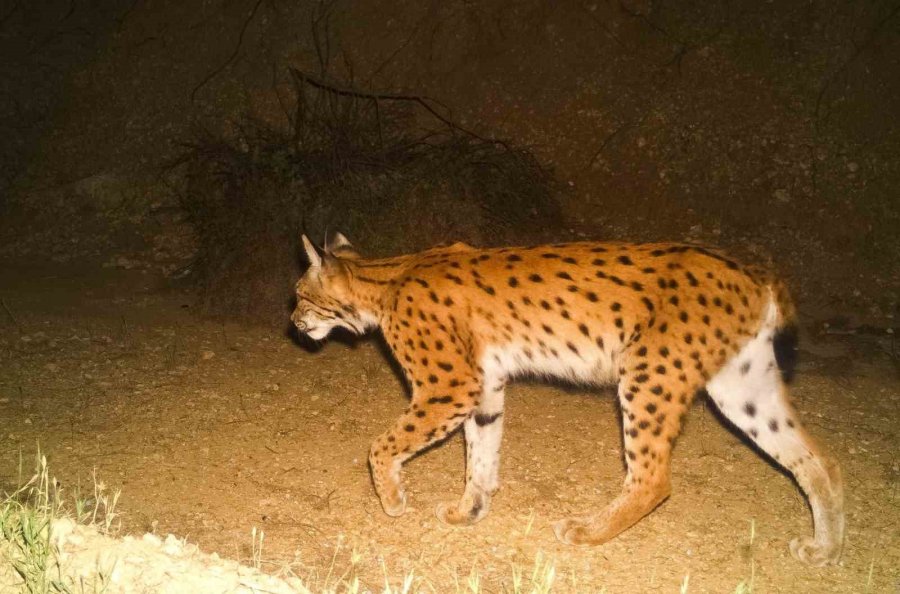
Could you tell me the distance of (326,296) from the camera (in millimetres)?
5816

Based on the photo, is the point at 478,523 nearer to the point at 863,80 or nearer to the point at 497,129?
the point at 497,129

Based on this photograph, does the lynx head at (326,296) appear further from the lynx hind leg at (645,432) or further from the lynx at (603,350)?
the lynx hind leg at (645,432)

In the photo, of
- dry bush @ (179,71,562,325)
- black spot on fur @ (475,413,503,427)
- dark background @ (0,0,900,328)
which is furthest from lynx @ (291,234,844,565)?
dark background @ (0,0,900,328)

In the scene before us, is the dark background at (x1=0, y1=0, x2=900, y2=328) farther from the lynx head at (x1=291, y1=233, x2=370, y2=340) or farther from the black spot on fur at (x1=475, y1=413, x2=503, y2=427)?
the black spot on fur at (x1=475, y1=413, x2=503, y2=427)

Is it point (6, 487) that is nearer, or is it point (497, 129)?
point (6, 487)

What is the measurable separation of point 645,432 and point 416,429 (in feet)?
3.87

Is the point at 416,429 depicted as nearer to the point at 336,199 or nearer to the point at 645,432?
the point at 645,432

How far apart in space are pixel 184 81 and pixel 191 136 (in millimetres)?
1018

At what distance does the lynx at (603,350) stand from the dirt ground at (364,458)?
0.22 metres

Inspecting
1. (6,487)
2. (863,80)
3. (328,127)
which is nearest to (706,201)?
(863,80)

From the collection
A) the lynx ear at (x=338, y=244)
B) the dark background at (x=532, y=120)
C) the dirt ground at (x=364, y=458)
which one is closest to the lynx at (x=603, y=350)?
the dirt ground at (x=364, y=458)

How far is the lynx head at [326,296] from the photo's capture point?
5.70 meters

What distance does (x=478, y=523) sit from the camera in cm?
515

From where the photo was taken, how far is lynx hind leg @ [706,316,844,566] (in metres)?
4.82
